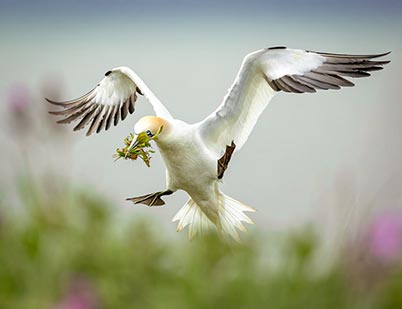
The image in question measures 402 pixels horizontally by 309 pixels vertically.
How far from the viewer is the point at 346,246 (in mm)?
1435

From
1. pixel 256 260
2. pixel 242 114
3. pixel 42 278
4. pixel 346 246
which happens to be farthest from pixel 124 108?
pixel 346 246

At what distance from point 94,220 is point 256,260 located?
581 millimetres

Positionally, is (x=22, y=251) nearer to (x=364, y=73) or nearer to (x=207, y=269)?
(x=207, y=269)

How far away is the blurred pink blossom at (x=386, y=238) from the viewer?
1.20 m

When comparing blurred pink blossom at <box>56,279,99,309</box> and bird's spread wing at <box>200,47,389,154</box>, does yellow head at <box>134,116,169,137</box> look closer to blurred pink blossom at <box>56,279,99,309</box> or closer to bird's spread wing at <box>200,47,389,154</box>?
bird's spread wing at <box>200,47,389,154</box>

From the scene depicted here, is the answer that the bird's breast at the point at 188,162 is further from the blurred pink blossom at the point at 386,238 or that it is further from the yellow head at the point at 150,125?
the blurred pink blossom at the point at 386,238

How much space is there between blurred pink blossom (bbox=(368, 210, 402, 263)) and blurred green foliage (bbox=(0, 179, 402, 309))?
37 millimetres

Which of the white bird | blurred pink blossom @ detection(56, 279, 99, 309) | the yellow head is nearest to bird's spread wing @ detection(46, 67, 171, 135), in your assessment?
the white bird

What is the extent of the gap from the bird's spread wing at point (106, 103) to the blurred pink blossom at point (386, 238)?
206 centimetres

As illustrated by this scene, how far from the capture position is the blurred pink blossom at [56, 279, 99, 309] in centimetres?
132

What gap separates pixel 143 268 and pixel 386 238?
91 centimetres

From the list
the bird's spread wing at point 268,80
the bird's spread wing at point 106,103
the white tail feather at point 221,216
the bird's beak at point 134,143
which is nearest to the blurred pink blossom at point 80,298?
the bird's beak at point 134,143

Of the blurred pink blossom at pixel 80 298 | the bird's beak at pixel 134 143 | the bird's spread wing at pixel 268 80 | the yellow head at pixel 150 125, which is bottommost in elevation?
the blurred pink blossom at pixel 80 298

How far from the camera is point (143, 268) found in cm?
200
